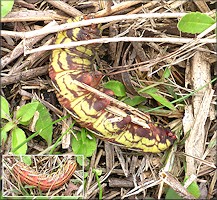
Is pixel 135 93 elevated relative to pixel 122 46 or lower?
lower

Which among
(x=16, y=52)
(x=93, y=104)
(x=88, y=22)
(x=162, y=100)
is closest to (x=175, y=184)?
(x=162, y=100)

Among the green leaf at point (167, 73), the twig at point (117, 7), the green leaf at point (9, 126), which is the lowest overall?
the green leaf at point (9, 126)

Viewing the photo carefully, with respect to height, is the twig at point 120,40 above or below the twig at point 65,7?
below

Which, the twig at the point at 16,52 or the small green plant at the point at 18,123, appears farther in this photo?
the twig at the point at 16,52

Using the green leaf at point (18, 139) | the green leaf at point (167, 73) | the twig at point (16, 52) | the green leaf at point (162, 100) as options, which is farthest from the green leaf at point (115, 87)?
the green leaf at point (18, 139)

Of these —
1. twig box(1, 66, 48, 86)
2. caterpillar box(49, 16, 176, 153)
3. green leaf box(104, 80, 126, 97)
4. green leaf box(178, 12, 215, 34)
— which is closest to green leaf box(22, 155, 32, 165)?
caterpillar box(49, 16, 176, 153)

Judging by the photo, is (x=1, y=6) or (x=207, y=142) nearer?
(x=1, y=6)

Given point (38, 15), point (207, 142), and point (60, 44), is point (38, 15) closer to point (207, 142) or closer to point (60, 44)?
point (60, 44)

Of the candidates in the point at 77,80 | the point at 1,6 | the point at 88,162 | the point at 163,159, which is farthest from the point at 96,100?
the point at 1,6

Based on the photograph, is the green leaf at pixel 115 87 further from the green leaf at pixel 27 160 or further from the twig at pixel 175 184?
the green leaf at pixel 27 160
